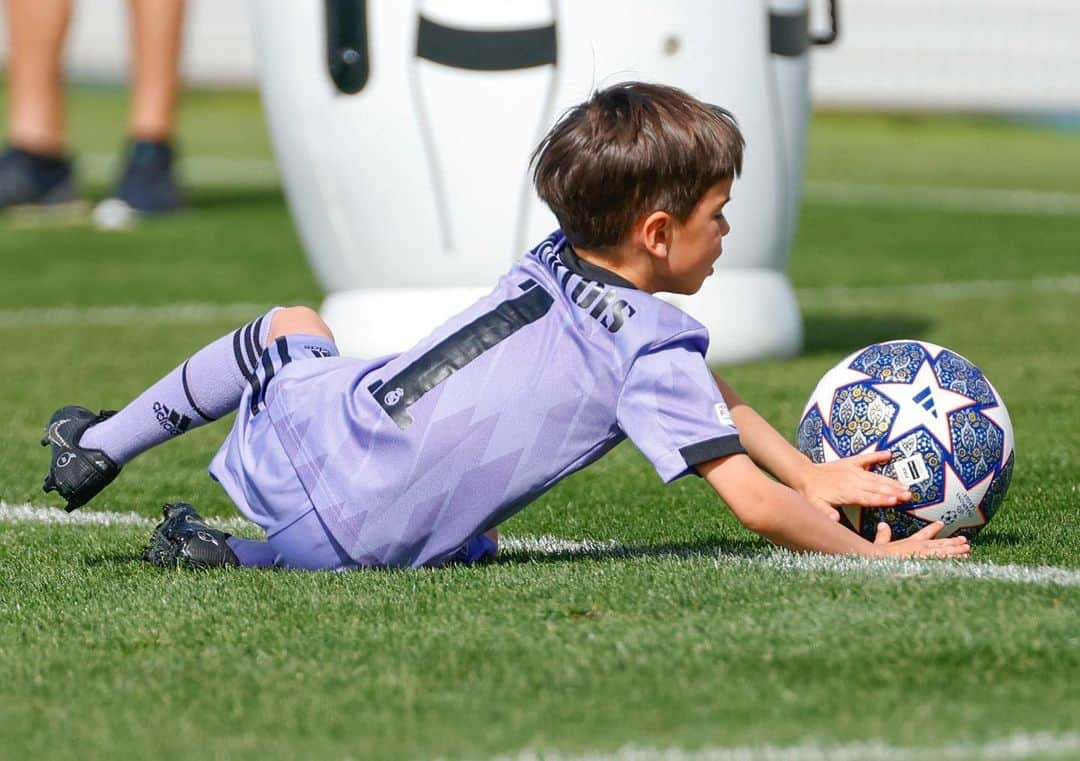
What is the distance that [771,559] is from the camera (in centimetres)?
328

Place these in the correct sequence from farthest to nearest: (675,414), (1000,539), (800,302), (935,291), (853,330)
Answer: (935,291) < (800,302) < (853,330) < (1000,539) < (675,414)

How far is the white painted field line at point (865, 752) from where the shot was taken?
2.19m

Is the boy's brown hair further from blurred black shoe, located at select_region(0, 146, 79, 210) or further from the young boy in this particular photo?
blurred black shoe, located at select_region(0, 146, 79, 210)

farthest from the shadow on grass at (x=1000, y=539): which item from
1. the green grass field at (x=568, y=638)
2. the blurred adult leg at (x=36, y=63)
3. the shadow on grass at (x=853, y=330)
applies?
the blurred adult leg at (x=36, y=63)

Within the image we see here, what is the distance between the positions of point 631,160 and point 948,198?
8.80 m

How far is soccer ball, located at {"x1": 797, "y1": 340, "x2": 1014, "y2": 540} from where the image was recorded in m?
3.44

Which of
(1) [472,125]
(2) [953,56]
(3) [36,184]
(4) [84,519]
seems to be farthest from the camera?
(2) [953,56]

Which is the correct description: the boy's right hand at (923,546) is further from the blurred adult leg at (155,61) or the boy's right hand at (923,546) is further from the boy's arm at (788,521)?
the blurred adult leg at (155,61)

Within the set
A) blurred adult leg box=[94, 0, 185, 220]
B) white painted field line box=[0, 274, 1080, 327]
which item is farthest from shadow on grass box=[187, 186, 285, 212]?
white painted field line box=[0, 274, 1080, 327]

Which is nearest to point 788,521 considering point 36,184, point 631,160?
point 631,160

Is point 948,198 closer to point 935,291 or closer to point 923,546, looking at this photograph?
point 935,291

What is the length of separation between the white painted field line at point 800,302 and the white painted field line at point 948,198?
2809 mm

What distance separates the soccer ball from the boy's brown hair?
1.85 ft

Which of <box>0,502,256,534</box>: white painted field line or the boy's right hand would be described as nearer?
the boy's right hand
